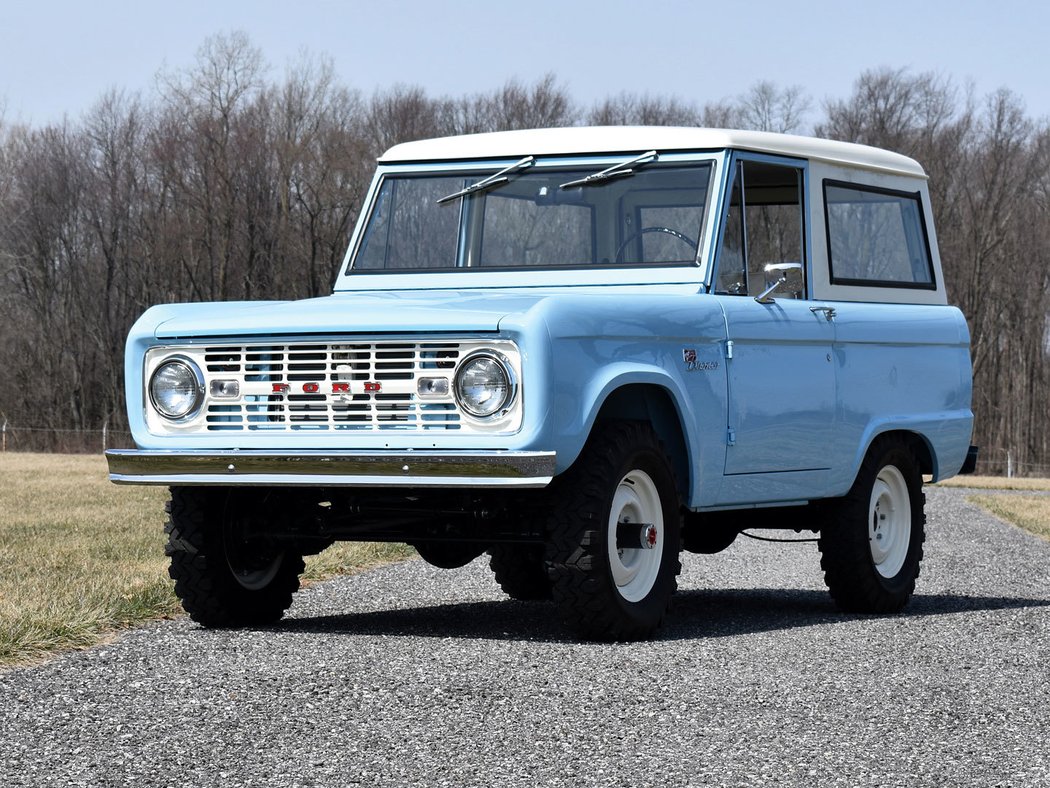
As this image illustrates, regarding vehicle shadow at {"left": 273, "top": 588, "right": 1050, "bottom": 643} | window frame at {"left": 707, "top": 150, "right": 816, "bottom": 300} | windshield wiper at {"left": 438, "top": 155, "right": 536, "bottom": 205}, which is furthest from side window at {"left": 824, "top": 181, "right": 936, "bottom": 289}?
vehicle shadow at {"left": 273, "top": 588, "right": 1050, "bottom": 643}

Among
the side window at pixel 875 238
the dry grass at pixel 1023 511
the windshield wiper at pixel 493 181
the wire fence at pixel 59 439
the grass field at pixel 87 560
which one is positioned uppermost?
the windshield wiper at pixel 493 181

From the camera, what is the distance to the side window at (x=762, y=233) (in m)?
8.39

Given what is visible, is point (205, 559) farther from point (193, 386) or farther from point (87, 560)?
point (87, 560)

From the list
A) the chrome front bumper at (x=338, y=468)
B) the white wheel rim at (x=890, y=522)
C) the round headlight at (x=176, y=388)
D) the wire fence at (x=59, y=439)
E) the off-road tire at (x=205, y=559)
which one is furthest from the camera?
the wire fence at (x=59, y=439)

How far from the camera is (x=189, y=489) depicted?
776 cm

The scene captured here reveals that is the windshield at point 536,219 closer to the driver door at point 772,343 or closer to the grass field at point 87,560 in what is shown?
the driver door at point 772,343

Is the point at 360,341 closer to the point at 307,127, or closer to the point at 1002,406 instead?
the point at 307,127

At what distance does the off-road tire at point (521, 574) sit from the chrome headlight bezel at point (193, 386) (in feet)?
8.45

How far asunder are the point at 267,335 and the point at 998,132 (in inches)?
2026

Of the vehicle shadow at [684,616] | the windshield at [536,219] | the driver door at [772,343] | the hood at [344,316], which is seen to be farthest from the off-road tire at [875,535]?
the hood at [344,316]

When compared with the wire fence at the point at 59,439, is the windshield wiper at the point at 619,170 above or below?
above

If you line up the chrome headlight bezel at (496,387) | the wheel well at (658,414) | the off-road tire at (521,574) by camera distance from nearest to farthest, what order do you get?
the chrome headlight bezel at (496,387) → the wheel well at (658,414) → the off-road tire at (521,574)

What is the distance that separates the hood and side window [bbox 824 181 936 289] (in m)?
2.45

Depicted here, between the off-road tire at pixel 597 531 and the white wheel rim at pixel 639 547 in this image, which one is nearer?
the off-road tire at pixel 597 531
